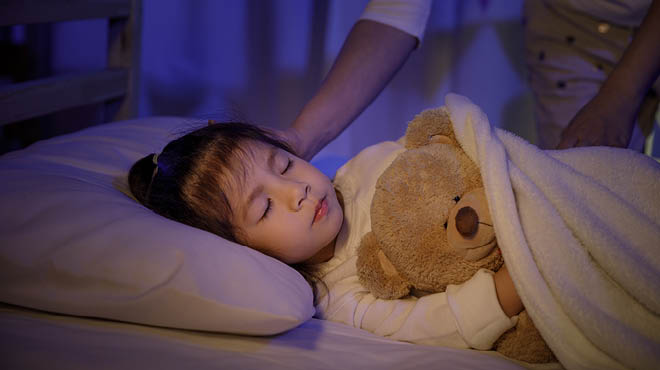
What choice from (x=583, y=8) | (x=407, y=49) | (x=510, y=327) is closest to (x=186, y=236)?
(x=510, y=327)

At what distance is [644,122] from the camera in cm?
142

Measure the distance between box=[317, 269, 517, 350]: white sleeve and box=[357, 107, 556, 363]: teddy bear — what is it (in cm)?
2

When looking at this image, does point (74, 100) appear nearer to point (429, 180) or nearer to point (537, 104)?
point (429, 180)

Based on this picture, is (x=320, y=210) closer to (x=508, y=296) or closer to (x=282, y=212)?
(x=282, y=212)

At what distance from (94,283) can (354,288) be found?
0.42 m

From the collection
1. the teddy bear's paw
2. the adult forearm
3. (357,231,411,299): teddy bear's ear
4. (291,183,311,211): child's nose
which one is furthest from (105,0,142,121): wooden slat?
the teddy bear's paw

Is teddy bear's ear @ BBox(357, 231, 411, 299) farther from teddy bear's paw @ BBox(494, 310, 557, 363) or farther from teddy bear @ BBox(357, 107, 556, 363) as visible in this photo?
teddy bear's paw @ BBox(494, 310, 557, 363)

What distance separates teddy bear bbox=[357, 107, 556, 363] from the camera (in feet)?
2.39

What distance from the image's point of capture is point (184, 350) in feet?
2.11

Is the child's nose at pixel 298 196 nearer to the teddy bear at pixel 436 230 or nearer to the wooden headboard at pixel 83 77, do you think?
the teddy bear at pixel 436 230

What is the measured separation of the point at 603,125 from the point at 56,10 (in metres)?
1.24

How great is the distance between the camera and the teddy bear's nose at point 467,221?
0.70 m

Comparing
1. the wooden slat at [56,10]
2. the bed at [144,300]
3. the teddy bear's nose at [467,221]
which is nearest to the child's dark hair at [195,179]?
the bed at [144,300]

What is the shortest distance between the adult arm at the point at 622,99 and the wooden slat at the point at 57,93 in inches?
45.4
